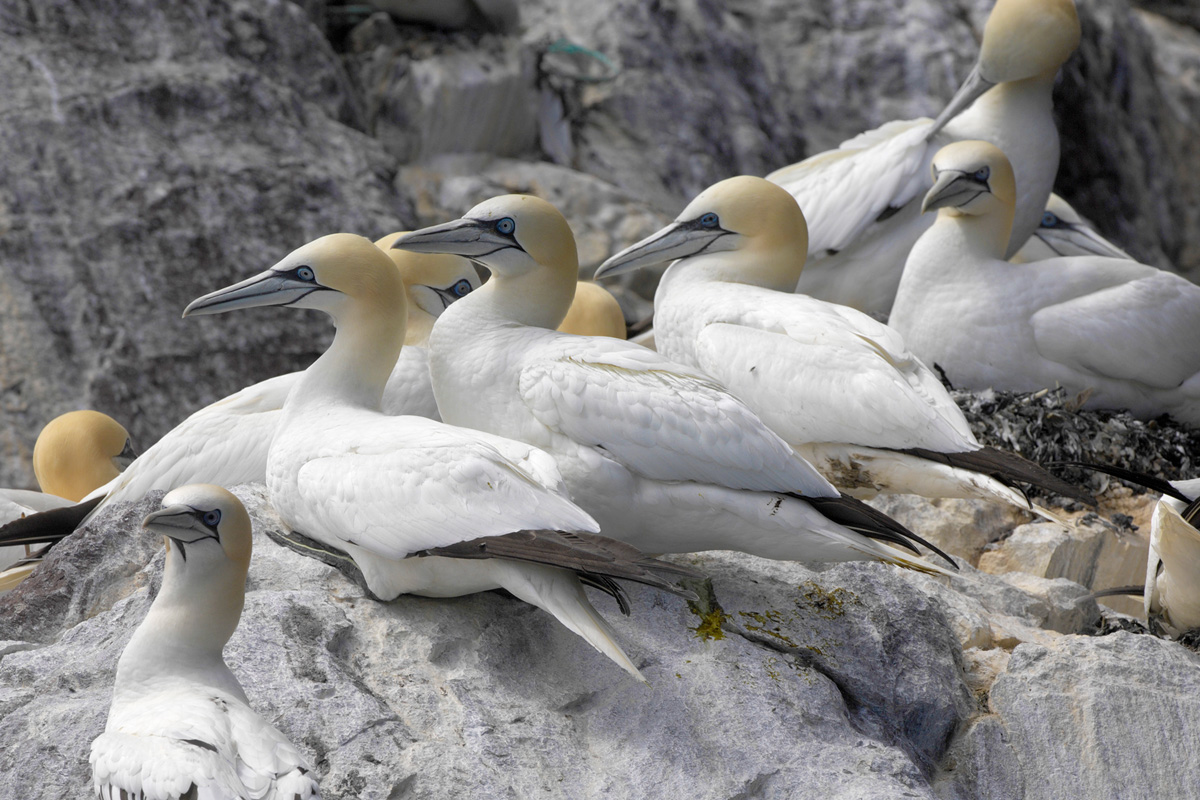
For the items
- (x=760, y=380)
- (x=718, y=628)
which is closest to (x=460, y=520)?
(x=718, y=628)

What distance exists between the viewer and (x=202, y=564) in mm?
2809

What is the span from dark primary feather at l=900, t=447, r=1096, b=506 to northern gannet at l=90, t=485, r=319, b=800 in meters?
2.06

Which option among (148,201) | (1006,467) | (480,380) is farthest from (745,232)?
(148,201)

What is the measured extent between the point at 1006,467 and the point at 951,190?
214cm

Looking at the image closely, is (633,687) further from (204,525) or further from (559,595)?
(204,525)

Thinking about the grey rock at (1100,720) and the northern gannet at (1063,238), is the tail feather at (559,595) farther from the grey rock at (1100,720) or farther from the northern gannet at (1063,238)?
the northern gannet at (1063,238)

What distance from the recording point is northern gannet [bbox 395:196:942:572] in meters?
3.29

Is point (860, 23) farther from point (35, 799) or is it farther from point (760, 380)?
point (35, 799)

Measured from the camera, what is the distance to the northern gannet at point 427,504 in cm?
281

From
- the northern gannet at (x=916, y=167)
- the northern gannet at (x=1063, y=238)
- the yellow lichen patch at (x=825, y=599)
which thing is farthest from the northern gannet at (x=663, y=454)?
the northern gannet at (x=1063, y=238)

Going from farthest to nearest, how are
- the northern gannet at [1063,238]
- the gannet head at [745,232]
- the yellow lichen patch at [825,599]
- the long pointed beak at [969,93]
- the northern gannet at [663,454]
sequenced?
the northern gannet at [1063,238]
the long pointed beak at [969,93]
the gannet head at [745,232]
the yellow lichen patch at [825,599]
the northern gannet at [663,454]

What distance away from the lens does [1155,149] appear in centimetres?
1134

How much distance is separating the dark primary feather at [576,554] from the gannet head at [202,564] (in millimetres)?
405

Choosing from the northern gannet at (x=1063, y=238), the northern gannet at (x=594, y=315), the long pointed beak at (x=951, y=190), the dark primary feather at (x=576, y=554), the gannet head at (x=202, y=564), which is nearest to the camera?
the dark primary feather at (x=576, y=554)
